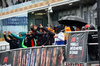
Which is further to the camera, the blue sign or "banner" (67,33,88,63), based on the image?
the blue sign

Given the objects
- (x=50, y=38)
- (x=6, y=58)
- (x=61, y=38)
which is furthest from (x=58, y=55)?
(x=6, y=58)

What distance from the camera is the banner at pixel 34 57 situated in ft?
28.3

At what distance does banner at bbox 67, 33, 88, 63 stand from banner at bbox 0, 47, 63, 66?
1.24 feet

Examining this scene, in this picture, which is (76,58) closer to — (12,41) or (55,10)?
(12,41)

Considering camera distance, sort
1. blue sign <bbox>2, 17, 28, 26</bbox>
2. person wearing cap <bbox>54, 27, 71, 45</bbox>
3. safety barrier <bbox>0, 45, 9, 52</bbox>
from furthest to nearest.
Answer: blue sign <bbox>2, 17, 28, 26</bbox>, safety barrier <bbox>0, 45, 9, 52</bbox>, person wearing cap <bbox>54, 27, 71, 45</bbox>

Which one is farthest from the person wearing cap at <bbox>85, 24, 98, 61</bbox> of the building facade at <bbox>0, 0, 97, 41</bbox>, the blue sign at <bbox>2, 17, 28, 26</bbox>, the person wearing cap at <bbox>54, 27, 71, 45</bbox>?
the blue sign at <bbox>2, 17, 28, 26</bbox>

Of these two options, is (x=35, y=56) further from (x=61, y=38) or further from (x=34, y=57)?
(x=61, y=38)

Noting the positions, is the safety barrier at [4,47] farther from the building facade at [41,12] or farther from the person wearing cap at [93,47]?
the building facade at [41,12]

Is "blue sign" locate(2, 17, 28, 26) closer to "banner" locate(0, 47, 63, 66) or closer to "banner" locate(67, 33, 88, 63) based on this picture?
"banner" locate(0, 47, 63, 66)

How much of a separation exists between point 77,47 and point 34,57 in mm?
1949

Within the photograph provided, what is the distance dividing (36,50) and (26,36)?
233 cm

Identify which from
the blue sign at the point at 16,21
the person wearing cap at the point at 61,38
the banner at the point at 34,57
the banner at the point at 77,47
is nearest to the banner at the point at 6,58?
the banner at the point at 34,57

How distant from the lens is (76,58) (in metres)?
8.04

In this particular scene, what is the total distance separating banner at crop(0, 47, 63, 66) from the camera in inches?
340
